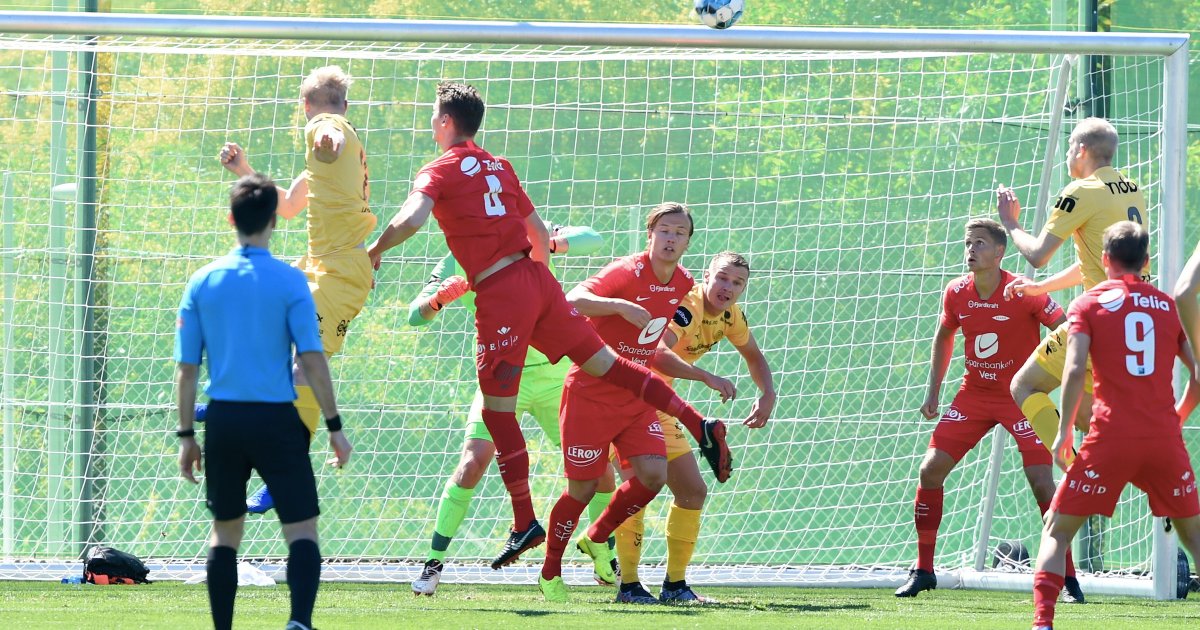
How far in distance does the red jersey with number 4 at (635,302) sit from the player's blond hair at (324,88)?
1.43 metres

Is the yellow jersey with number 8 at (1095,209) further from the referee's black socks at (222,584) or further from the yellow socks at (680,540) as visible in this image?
the referee's black socks at (222,584)

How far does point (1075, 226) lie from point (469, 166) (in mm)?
2988

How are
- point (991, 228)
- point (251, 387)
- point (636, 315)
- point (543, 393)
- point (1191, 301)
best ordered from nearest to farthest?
point (251, 387) < point (1191, 301) < point (636, 315) < point (991, 228) < point (543, 393)

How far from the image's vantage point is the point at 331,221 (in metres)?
6.25

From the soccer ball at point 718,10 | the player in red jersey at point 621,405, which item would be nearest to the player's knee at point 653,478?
the player in red jersey at point 621,405

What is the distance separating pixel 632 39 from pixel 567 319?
6.46ft

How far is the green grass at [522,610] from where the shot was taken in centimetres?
546

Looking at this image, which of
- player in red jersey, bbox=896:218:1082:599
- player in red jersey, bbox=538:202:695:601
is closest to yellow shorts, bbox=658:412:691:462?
player in red jersey, bbox=538:202:695:601

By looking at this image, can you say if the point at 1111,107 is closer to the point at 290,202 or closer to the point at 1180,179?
the point at 1180,179

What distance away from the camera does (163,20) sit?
7227mm

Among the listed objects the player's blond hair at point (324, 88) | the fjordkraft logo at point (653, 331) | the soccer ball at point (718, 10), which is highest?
the soccer ball at point (718, 10)

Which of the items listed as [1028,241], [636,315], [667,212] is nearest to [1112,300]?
[1028,241]

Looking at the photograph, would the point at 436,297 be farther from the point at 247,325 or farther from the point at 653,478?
the point at 247,325

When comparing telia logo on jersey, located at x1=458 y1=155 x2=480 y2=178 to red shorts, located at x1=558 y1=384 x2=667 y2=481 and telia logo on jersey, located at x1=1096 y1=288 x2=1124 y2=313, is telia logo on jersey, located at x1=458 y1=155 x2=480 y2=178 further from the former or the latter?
telia logo on jersey, located at x1=1096 y1=288 x2=1124 y2=313
